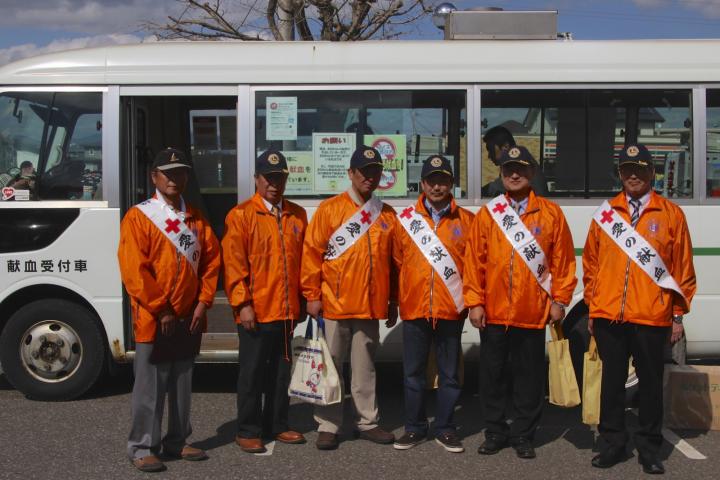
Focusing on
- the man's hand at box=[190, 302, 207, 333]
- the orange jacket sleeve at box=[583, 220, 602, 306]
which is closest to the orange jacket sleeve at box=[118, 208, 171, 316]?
the man's hand at box=[190, 302, 207, 333]

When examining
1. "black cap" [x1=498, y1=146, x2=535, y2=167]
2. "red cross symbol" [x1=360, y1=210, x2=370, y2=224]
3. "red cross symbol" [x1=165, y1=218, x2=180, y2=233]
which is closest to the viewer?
"red cross symbol" [x1=165, y1=218, x2=180, y2=233]

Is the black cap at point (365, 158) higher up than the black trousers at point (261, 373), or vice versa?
the black cap at point (365, 158)

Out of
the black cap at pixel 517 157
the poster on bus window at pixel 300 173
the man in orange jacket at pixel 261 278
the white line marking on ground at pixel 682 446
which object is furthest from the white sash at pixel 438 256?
the white line marking on ground at pixel 682 446

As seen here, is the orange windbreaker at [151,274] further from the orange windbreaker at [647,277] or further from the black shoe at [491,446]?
the orange windbreaker at [647,277]

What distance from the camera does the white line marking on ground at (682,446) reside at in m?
5.53

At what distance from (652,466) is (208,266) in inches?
115

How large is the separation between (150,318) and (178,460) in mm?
1000

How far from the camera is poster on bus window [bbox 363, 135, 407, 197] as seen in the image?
6.54 metres

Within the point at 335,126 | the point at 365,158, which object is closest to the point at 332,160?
the point at 335,126

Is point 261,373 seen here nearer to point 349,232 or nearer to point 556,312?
point 349,232

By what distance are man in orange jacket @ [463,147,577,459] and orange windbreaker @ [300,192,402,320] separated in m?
0.56

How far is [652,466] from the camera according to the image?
5.18m

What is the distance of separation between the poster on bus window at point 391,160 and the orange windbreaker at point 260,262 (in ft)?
4.29

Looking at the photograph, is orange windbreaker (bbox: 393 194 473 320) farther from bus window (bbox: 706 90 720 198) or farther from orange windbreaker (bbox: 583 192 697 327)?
bus window (bbox: 706 90 720 198)
